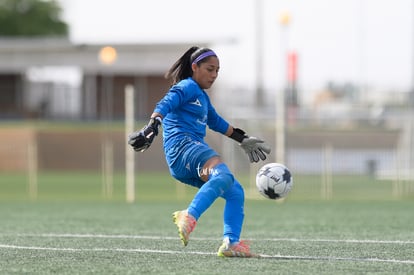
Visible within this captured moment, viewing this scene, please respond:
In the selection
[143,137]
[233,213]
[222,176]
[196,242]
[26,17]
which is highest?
[26,17]

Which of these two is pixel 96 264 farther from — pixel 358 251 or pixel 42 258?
pixel 358 251

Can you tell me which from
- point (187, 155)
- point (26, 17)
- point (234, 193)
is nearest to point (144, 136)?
point (187, 155)

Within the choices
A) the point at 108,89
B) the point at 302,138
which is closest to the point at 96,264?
the point at 302,138

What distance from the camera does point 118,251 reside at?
836 centimetres

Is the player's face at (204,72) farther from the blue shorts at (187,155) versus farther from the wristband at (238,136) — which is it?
the wristband at (238,136)

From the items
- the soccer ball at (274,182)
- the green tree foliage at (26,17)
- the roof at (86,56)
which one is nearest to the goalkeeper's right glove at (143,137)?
the soccer ball at (274,182)

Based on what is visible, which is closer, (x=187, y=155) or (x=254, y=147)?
(x=187, y=155)

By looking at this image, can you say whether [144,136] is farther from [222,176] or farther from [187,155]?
[222,176]

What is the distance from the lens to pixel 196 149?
786cm

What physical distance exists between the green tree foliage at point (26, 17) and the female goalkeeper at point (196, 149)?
65.4m

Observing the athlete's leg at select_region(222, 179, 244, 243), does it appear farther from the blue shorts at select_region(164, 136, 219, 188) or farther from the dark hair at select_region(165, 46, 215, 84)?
the dark hair at select_region(165, 46, 215, 84)

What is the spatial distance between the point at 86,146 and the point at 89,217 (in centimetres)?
2611

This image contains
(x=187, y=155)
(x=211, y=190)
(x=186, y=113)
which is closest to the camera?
(x=211, y=190)

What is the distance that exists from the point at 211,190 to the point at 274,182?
43.6 inches
